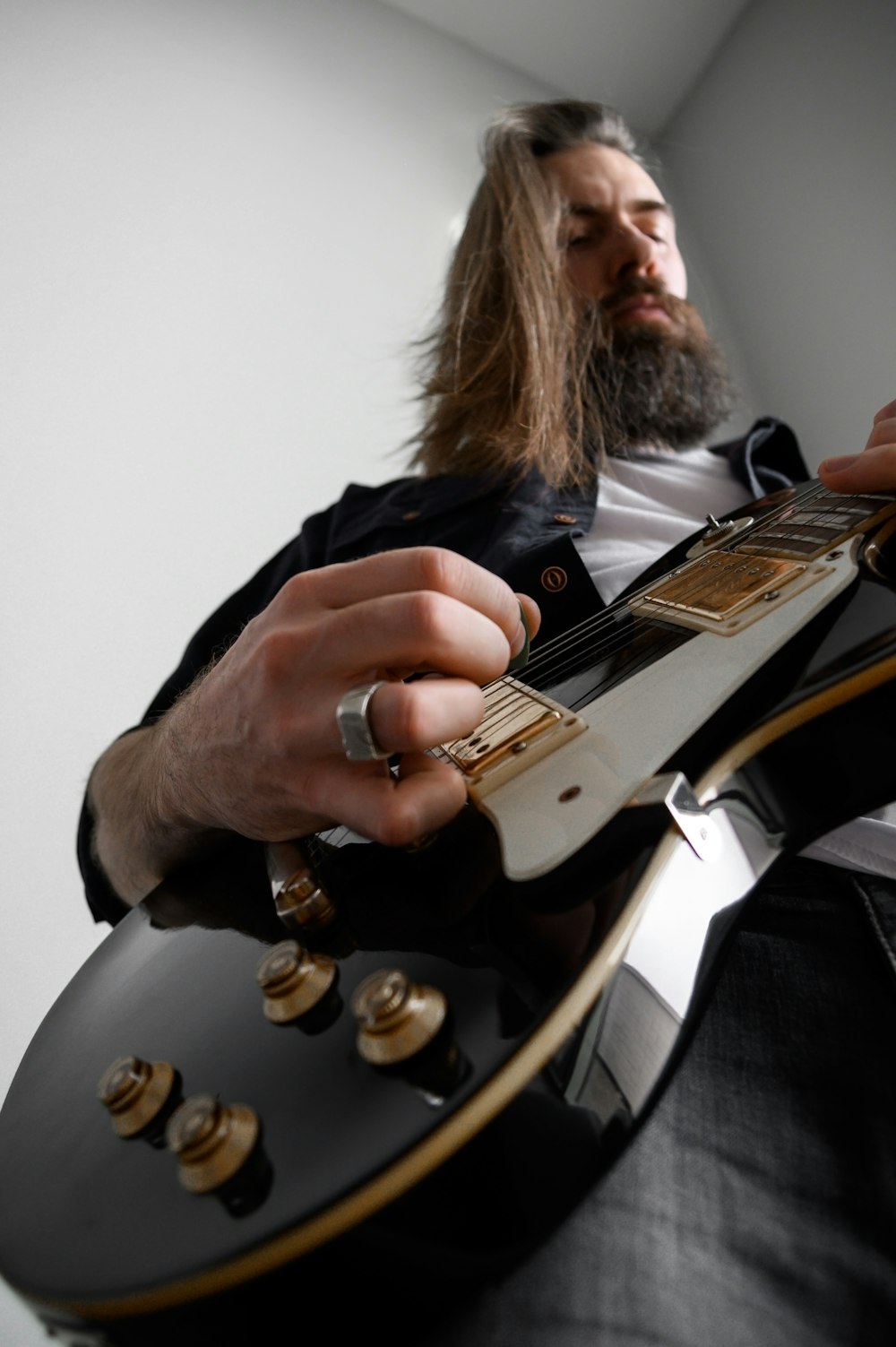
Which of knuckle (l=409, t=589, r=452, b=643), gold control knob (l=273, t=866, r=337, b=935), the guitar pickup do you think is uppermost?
knuckle (l=409, t=589, r=452, b=643)

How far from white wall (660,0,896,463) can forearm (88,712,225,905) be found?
1.61m

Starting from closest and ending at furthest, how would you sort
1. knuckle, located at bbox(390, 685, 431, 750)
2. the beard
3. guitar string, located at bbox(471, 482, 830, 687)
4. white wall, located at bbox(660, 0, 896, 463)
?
knuckle, located at bbox(390, 685, 431, 750)
guitar string, located at bbox(471, 482, 830, 687)
the beard
white wall, located at bbox(660, 0, 896, 463)

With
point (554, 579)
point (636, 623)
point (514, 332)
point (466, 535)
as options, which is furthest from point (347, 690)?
point (514, 332)

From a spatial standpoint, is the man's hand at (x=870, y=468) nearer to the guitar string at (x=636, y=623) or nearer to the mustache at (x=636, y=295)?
the guitar string at (x=636, y=623)

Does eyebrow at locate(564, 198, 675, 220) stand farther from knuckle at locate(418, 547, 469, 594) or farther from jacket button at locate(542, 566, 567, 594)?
knuckle at locate(418, 547, 469, 594)

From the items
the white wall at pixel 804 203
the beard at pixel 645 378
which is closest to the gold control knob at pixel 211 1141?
the beard at pixel 645 378

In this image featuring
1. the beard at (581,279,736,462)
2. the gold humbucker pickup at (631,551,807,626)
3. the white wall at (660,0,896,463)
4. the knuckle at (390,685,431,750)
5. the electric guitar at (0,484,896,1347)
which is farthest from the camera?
the white wall at (660,0,896,463)

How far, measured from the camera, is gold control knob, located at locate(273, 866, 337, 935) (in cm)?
34

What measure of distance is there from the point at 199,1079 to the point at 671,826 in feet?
0.75

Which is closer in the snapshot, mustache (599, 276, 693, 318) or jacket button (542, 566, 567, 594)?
jacket button (542, 566, 567, 594)

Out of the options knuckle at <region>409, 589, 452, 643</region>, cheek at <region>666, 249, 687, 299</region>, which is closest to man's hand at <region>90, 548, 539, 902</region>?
knuckle at <region>409, 589, 452, 643</region>

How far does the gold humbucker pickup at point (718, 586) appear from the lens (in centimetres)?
43

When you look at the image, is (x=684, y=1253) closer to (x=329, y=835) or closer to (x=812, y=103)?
(x=329, y=835)

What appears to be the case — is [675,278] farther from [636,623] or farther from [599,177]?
[636,623]
